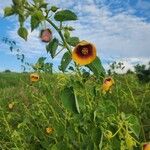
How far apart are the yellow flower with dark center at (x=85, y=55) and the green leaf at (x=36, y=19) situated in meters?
0.21

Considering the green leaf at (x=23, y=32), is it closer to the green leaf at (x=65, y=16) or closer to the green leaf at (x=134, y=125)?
the green leaf at (x=65, y=16)

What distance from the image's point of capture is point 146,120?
4449 millimetres

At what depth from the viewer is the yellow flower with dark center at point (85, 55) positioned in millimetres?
2316

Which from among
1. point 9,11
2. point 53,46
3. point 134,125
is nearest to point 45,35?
point 53,46

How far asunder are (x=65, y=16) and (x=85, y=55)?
0.67 ft

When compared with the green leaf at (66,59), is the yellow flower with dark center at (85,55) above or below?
above

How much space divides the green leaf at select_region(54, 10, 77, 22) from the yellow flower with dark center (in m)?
0.12

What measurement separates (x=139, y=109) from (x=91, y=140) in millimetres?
1725

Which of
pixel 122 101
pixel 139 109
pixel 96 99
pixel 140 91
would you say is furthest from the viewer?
pixel 140 91

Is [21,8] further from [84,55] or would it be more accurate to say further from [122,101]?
[122,101]

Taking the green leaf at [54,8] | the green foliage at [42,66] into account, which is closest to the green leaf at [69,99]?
the green leaf at [54,8]

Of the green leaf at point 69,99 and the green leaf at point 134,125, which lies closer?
the green leaf at point 69,99

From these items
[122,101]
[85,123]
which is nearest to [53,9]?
[85,123]

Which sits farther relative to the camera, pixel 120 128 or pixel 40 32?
pixel 120 128
